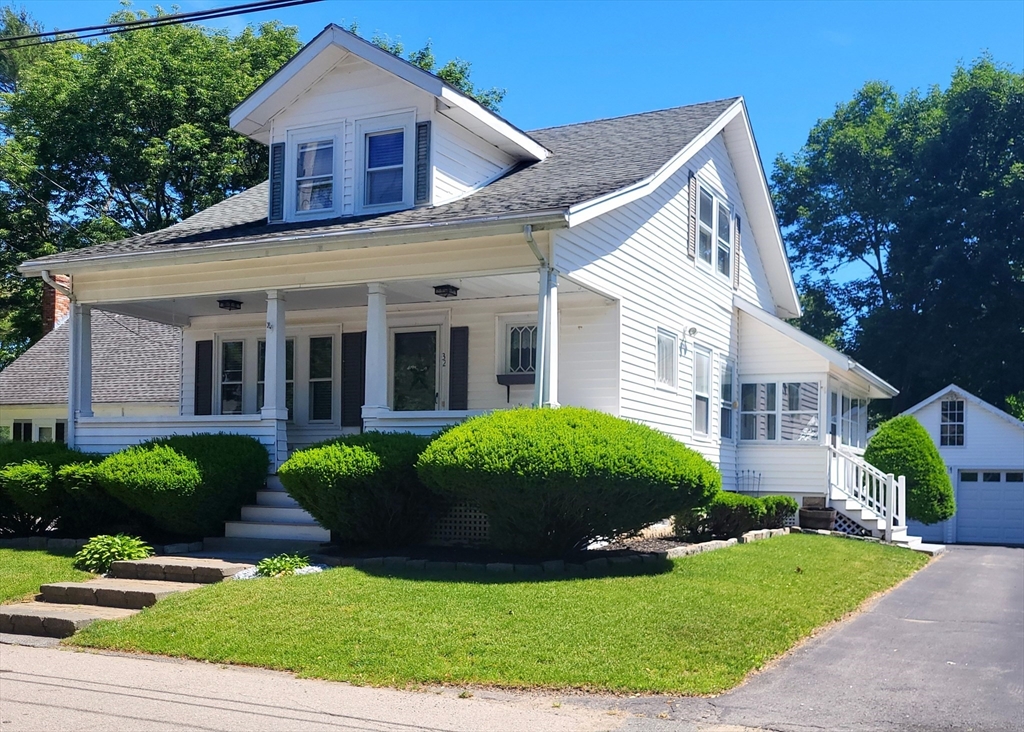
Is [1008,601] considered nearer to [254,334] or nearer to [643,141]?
[643,141]

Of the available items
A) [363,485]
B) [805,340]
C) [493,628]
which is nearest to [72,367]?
[363,485]

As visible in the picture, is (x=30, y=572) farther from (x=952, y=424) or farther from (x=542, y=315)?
(x=952, y=424)

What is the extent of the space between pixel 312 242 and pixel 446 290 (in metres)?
2.58

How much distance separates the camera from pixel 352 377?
1755cm

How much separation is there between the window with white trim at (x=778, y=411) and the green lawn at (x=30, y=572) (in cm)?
1260

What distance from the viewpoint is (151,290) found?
15.9 meters

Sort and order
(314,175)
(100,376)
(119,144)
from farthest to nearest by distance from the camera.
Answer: (119,144) < (100,376) < (314,175)

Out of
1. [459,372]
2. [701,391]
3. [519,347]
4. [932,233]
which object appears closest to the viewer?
[519,347]

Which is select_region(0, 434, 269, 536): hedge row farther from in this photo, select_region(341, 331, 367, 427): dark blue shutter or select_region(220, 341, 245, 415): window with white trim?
select_region(220, 341, 245, 415): window with white trim

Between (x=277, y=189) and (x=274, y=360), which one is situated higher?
(x=277, y=189)

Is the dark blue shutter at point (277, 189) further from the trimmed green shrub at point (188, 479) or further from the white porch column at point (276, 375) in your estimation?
the trimmed green shrub at point (188, 479)

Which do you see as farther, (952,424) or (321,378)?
(952,424)

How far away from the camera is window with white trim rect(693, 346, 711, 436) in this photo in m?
18.5

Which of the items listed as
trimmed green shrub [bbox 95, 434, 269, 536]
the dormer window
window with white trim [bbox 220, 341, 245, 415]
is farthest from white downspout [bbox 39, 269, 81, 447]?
the dormer window
